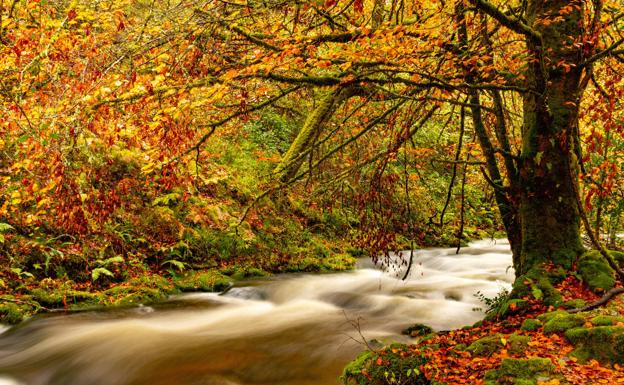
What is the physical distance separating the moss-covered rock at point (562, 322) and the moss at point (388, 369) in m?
1.17

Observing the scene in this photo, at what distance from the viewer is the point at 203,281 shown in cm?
Result: 905

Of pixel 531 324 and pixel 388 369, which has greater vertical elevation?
pixel 531 324

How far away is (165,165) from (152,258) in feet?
16.9

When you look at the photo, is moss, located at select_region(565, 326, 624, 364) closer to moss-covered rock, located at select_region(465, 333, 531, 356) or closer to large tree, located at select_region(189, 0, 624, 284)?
moss-covered rock, located at select_region(465, 333, 531, 356)

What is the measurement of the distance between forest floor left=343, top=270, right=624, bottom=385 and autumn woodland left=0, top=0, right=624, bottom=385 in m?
0.02

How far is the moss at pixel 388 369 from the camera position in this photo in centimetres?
392

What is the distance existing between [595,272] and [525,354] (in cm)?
173

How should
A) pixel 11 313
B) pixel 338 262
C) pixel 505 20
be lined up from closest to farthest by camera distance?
1. pixel 505 20
2. pixel 11 313
3. pixel 338 262

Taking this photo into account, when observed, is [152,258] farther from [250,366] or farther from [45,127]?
[45,127]

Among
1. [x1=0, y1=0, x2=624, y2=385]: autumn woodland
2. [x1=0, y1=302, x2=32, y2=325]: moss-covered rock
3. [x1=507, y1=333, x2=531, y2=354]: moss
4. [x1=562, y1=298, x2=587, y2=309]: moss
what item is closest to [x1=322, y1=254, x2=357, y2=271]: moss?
[x1=0, y1=0, x2=624, y2=385]: autumn woodland

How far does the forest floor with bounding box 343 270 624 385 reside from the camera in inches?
138

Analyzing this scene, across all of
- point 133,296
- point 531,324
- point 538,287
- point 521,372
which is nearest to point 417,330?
point 538,287

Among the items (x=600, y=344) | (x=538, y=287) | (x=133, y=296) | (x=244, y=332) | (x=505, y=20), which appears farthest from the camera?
(x=133, y=296)

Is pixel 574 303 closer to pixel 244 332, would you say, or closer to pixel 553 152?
pixel 553 152
